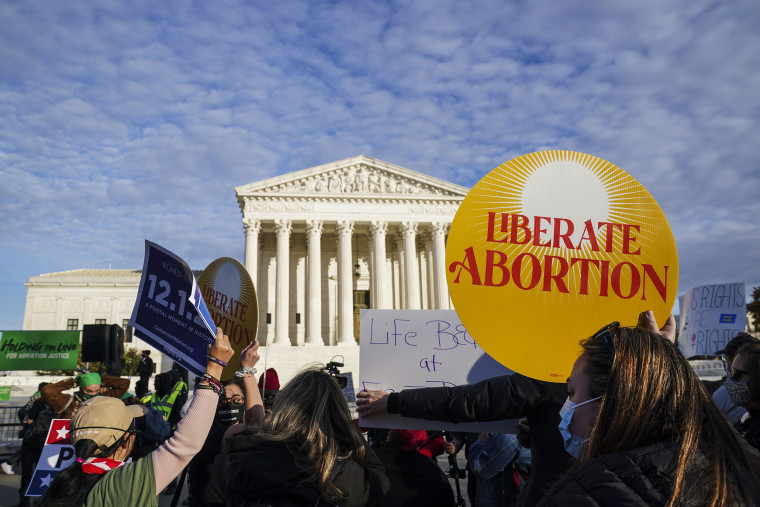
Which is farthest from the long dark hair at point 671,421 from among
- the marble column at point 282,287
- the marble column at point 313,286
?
the marble column at point 313,286

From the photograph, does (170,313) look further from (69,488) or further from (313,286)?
(313,286)

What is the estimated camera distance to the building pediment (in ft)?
130

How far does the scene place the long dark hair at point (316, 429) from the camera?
2.34 meters

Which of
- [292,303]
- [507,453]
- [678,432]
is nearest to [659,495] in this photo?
[678,432]

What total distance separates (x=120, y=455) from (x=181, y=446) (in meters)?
0.62

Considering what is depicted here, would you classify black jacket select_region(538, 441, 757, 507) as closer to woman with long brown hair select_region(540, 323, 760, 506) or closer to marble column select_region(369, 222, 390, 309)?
woman with long brown hair select_region(540, 323, 760, 506)

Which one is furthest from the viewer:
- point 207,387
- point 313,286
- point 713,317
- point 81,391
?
point 313,286

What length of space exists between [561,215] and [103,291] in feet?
201

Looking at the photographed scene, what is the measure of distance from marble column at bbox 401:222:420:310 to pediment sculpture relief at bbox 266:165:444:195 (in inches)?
114

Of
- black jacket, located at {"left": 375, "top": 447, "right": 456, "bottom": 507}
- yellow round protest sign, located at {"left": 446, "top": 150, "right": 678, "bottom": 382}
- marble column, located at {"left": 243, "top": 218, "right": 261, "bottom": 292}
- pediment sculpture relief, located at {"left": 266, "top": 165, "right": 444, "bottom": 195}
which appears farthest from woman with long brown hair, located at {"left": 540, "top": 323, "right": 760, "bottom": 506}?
pediment sculpture relief, located at {"left": 266, "top": 165, "right": 444, "bottom": 195}

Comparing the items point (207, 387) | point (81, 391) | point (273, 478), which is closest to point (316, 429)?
point (273, 478)

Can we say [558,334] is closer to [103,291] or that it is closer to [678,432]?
[678,432]

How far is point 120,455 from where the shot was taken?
2818mm

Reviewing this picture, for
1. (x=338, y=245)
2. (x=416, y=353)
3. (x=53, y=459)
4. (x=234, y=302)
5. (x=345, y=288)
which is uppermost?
(x=338, y=245)
